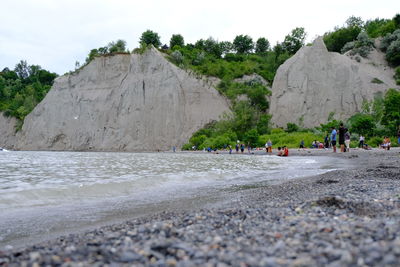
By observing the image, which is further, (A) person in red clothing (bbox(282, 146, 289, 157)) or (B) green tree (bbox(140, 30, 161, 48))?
(B) green tree (bbox(140, 30, 161, 48))

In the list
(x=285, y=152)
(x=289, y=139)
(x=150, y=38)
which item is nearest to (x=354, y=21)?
(x=150, y=38)

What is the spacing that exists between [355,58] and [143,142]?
29694 mm

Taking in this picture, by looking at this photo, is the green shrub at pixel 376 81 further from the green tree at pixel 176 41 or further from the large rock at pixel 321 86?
the green tree at pixel 176 41

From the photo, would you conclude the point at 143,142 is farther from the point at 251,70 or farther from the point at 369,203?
the point at 369,203

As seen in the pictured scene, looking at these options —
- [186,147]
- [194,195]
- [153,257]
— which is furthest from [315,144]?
[153,257]

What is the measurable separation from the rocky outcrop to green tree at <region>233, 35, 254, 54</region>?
143ft

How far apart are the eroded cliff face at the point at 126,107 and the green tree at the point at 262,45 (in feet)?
98.3

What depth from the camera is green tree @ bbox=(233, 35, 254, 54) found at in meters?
67.8

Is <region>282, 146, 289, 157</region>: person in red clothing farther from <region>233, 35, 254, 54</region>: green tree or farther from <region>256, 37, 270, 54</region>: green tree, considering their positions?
<region>256, 37, 270, 54</region>: green tree

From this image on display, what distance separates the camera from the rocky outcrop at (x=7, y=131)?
181 ft

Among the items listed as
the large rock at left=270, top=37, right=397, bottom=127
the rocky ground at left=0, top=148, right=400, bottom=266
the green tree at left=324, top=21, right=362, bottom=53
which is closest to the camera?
the rocky ground at left=0, top=148, right=400, bottom=266

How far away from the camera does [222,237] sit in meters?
2.80

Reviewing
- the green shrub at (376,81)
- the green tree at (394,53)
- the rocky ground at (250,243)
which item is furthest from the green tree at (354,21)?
the rocky ground at (250,243)

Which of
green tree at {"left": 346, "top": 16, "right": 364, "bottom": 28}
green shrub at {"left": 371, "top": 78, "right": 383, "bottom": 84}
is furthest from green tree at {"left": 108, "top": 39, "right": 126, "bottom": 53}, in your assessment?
green tree at {"left": 346, "top": 16, "right": 364, "bottom": 28}
